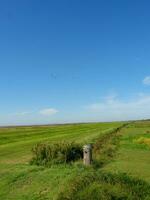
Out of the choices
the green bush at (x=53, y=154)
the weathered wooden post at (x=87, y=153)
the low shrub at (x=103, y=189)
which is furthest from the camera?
the green bush at (x=53, y=154)

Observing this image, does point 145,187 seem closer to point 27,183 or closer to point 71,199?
point 71,199

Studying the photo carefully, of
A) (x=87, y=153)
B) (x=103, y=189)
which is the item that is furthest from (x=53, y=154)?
(x=103, y=189)

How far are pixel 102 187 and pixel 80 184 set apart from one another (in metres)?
0.71

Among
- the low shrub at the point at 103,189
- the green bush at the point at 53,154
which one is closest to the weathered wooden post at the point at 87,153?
the green bush at the point at 53,154

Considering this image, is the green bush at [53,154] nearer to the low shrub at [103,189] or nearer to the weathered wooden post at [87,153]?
the weathered wooden post at [87,153]

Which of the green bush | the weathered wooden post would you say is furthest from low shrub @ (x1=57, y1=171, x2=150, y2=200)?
the green bush

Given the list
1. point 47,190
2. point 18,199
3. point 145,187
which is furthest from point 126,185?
point 18,199

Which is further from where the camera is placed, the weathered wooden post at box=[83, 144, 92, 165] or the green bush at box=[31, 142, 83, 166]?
the green bush at box=[31, 142, 83, 166]

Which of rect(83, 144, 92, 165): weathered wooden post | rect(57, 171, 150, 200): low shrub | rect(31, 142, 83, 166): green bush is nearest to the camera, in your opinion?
rect(57, 171, 150, 200): low shrub

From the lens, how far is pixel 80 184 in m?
10.5

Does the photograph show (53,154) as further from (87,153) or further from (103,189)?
(103,189)

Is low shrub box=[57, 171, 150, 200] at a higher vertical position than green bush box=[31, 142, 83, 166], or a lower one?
lower

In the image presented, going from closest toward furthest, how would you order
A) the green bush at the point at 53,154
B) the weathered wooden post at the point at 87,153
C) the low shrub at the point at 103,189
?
the low shrub at the point at 103,189 < the weathered wooden post at the point at 87,153 < the green bush at the point at 53,154

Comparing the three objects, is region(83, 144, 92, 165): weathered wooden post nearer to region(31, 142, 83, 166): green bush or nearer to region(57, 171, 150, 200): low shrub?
region(31, 142, 83, 166): green bush
